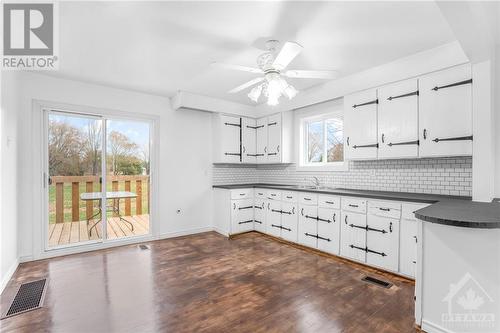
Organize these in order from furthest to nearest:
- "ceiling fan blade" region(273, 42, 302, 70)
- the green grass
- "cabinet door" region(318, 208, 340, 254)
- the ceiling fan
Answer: the green grass, "cabinet door" region(318, 208, 340, 254), the ceiling fan, "ceiling fan blade" region(273, 42, 302, 70)

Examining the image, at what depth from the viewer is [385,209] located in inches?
121

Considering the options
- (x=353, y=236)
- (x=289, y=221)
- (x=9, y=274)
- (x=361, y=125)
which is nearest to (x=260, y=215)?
(x=289, y=221)

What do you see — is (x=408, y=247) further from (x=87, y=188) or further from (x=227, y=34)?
(x=87, y=188)

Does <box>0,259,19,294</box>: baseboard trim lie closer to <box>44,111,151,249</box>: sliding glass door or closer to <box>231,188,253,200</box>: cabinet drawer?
<box>44,111,151,249</box>: sliding glass door

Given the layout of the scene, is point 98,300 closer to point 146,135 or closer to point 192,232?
point 192,232

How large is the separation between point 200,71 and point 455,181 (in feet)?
11.5

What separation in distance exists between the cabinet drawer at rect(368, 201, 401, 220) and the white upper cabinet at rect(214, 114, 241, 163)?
9.15 feet

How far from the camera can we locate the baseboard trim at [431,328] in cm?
185

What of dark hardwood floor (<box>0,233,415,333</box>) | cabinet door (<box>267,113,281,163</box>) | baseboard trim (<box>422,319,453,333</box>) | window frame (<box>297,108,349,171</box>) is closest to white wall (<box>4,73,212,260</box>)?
dark hardwood floor (<box>0,233,415,333</box>)

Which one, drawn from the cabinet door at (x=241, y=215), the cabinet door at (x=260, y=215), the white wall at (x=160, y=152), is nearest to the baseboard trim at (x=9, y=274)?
the white wall at (x=160, y=152)

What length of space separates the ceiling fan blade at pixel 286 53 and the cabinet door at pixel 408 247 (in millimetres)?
2196

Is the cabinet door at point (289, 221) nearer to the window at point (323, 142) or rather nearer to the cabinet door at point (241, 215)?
the cabinet door at point (241, 215)

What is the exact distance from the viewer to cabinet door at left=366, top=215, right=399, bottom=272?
2992 millimetres

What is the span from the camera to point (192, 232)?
4.96 m
